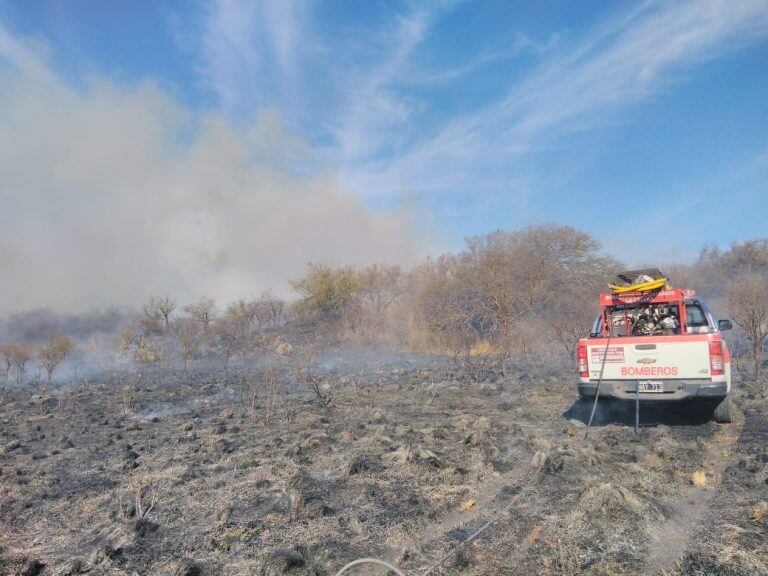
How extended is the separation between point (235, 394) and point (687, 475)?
35.7ft

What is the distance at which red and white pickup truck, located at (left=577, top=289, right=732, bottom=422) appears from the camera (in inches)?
264

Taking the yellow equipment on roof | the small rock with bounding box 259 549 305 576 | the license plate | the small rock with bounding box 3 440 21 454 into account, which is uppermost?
the yellow equipment on roof

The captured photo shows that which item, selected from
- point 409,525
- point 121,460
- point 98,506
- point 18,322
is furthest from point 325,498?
point 18,322

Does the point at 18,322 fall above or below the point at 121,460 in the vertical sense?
above

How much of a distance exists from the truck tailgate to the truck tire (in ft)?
2.49

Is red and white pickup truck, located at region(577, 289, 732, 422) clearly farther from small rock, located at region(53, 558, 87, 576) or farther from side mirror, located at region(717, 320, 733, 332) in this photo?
small rock, located at region(53, 558, 87, 576)

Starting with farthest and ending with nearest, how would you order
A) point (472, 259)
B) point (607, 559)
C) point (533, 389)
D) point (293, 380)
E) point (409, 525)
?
point (472, 259)
point (293, 380)
point (533, 389)
point (409, 525)
point (607, 559)

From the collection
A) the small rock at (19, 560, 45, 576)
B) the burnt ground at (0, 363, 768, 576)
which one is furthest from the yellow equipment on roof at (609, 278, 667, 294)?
the small rock at (19, 560, 45, 576)

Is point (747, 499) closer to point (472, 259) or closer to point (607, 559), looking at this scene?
point (607, 559)

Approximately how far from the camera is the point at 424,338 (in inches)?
1001

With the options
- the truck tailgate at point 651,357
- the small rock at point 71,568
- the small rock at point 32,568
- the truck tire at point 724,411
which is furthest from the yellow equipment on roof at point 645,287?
the small rock at point 32,568

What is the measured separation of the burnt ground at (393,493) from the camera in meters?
3.55

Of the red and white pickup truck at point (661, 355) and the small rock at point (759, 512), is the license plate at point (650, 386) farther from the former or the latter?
the small rock at point (759, 512)

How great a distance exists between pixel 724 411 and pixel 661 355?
4.31 feet
